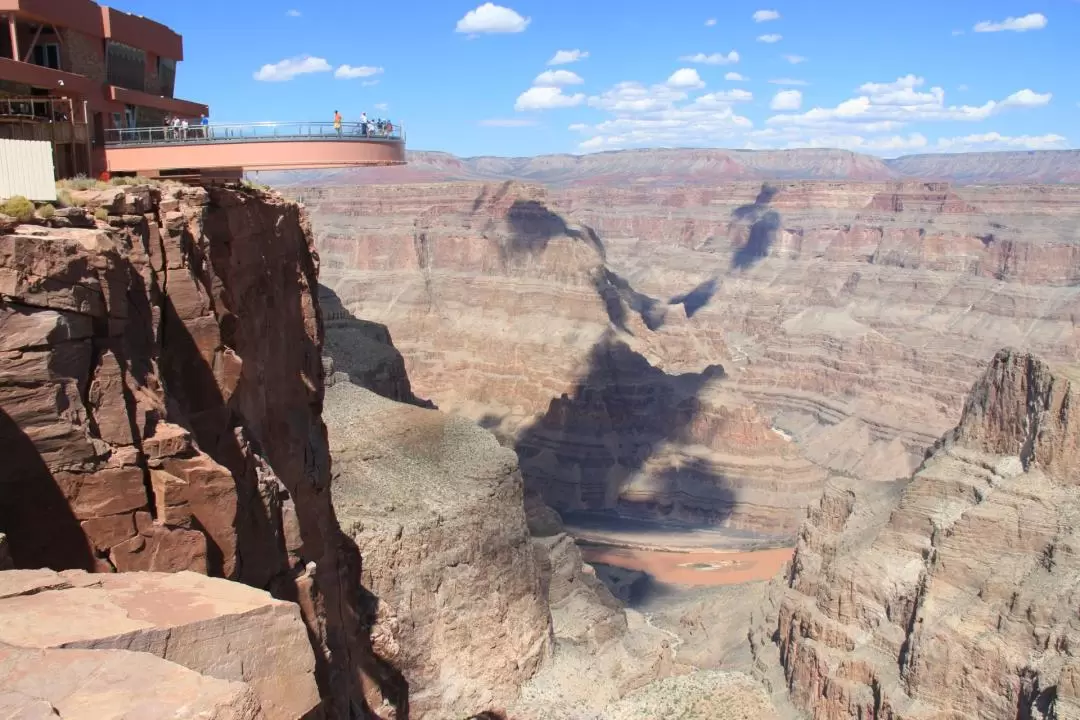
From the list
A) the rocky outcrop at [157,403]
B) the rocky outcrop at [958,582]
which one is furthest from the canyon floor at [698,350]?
the rocky outcrop at [157,403]

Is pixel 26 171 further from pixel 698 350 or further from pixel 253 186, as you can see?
pixel 698 350

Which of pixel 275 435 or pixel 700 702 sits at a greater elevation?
pixel 275 435

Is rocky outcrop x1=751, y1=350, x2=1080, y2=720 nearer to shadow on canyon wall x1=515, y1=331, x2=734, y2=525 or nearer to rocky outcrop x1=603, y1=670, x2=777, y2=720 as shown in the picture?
rocky outcrop x1=603, y1=670, x2=777, y2=720

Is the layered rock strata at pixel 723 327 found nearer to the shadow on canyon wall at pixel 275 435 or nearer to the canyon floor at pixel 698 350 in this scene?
the canyon floor at pixel 698 350

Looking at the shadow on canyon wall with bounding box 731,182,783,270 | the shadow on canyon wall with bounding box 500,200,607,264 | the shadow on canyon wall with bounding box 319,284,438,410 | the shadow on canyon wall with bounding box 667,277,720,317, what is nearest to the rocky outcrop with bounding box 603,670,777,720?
the shadow on canyon wall with bounding box 319,284,438,410

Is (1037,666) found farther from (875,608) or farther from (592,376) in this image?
(592,376)

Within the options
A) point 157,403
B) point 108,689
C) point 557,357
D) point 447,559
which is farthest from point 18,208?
point 557,357
